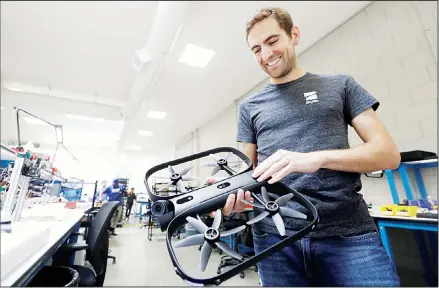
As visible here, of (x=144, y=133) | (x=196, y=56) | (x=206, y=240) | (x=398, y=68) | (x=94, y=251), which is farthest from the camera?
(x=144, y=133)

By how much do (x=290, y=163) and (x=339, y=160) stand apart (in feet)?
0.42

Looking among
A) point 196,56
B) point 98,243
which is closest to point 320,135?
point 98,243

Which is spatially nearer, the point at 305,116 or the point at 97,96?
the point at 305,116

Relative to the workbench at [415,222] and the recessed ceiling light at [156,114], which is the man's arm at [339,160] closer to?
the workbench at [415,222]

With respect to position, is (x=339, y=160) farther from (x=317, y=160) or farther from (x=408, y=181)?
(x=408, y=181)

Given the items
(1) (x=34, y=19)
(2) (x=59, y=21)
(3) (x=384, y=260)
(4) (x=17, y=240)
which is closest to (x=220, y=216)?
(3) (x=384, y=260)

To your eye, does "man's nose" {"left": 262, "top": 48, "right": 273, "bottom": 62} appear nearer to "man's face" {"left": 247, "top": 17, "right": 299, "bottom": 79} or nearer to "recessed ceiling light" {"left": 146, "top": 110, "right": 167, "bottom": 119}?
"man's face" {"left": 247, "top": 17, "right": 299, "bottom": 79}

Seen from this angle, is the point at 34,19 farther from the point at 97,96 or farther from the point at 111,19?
the point at 97,96

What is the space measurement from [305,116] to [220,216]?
0.38 m

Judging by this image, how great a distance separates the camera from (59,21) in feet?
9.33

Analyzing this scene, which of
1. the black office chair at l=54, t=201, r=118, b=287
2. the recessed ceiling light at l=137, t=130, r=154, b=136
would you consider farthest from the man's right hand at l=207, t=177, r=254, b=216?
the recessed ceiling light at l=137, t=130, r=154, b=136

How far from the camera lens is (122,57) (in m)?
3.59

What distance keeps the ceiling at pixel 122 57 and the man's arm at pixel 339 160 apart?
1.68 metres

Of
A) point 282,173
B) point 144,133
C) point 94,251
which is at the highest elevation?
point 144,133
